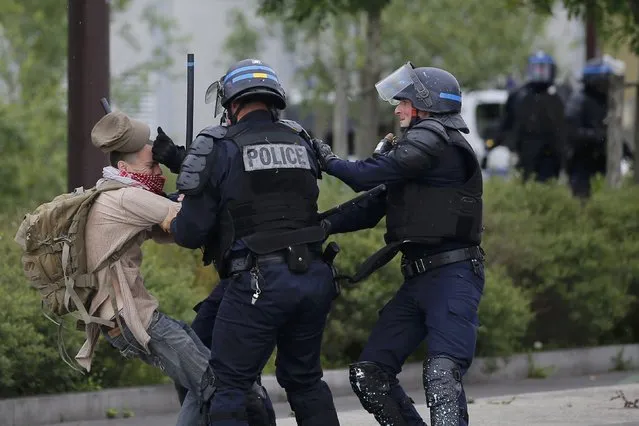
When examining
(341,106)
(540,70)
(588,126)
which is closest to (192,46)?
(341,106)

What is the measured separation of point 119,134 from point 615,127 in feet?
34.5

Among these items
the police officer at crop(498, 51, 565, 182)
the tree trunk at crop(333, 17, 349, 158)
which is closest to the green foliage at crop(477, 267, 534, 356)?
the tree trunk at crop(333, 17, 349, 158)

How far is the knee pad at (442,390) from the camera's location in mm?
6562

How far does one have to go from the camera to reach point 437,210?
21.9 ft

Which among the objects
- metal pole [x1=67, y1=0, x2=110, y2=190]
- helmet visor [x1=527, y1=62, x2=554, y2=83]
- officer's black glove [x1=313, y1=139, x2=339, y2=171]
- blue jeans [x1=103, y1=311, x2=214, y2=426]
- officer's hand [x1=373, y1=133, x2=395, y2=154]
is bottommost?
blue jeans [x1=103, y1=311, x2=214, y2=426]

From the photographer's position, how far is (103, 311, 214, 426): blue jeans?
645cm

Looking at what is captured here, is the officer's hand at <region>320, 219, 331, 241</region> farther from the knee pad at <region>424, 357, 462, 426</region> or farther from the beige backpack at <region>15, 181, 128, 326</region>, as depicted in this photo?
the beige backpack at <region>15, 181, 128, 326</region>

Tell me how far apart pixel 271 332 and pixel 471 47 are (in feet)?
83.8

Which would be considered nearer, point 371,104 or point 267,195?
point 267,195

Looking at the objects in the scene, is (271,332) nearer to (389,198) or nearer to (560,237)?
(389,198)

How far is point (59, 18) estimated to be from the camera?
2481 cm

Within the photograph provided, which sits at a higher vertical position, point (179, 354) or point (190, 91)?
point (190, 91)

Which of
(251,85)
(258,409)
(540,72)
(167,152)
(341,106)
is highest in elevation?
(540,72)

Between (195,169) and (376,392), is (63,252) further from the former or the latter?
(376,392)
